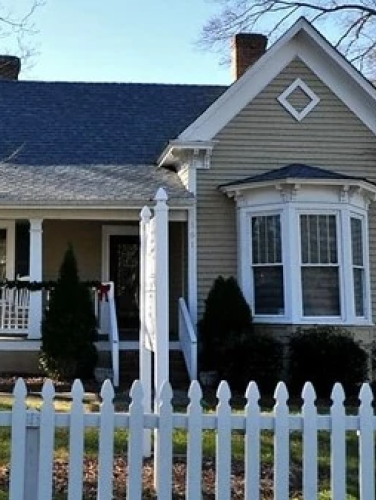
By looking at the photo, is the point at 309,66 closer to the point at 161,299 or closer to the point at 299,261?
the point at 299,261

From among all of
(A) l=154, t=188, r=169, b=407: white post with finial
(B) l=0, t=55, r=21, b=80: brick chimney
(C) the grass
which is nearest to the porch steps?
(C) the grass

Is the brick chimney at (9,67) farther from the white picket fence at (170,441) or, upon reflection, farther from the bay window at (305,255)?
the white picket fence at (170,441)

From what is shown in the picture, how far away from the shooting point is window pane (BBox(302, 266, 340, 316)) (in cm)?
1282

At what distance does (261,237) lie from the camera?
43.9ft

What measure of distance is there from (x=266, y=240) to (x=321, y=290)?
1375 mm

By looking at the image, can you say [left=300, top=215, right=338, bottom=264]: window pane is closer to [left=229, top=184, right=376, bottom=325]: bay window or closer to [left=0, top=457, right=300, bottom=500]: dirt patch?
[left=229, top=184, right=376, bottom=325]: bay window

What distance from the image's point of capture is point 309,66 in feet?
46.4

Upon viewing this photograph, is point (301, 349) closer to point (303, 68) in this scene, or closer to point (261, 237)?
point (261, 237)

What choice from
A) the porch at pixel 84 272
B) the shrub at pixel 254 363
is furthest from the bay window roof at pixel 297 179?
the shrub at pixel 254 363

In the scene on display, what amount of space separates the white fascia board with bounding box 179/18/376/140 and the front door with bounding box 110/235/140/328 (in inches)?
146

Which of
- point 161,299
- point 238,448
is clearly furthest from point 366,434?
point 238,448

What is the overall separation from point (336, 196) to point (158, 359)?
810cm

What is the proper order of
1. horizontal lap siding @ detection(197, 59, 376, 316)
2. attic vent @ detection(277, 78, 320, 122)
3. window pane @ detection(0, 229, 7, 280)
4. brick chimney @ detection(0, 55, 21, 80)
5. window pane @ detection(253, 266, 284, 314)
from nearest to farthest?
window pane @ detection(253, 266, 284, 314) → horizontal lap siding @ detection(197, 59, 376, 316) → attic vent @ detection(277, 78, 320, 122) → window pane @ detection(0, 229, 7, 280) → brick chimney @ detection(0, 55, 21, 80)

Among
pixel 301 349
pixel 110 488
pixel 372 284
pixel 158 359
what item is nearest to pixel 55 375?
pixel 301 349
